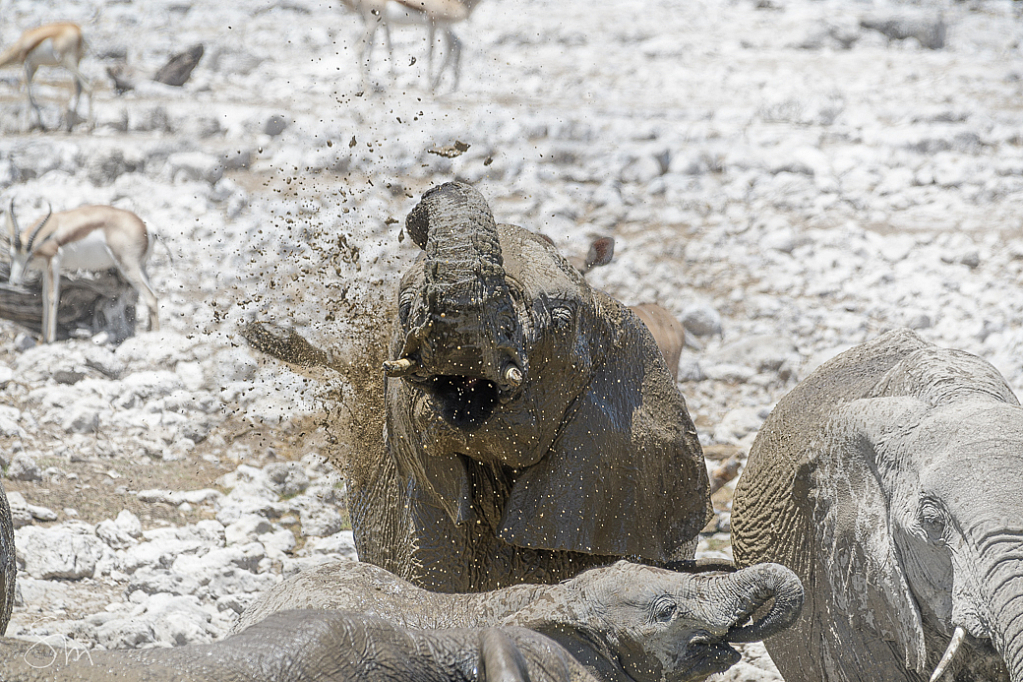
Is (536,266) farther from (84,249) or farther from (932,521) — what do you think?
(84,249)

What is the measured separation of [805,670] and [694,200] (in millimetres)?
6352

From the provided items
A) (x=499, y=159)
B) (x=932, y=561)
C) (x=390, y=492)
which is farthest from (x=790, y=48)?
(x=932, y=561)

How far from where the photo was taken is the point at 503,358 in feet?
10.4

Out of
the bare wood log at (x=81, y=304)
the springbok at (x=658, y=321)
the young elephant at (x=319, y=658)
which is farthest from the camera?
the bare wood log at (x=81, y=304)

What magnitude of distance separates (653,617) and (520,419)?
120 centimetres

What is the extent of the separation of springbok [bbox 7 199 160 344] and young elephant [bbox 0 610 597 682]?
6172 mm

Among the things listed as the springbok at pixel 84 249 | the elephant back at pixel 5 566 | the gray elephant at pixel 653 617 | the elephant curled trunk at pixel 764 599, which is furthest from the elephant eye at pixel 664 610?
the springbok at pixel 84 249

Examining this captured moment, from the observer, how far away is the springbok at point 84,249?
8.10m

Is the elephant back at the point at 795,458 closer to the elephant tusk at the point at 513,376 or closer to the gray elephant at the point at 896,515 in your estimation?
the gray elephant at the point at 896,515

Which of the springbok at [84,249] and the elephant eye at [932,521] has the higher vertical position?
the elephant eye at [932,521]

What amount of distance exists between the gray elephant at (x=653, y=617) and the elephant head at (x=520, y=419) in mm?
890

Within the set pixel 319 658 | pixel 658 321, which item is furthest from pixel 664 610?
pixel 658 321

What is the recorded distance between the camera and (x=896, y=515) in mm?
3062

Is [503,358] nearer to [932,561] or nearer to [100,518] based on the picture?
[932,561]
